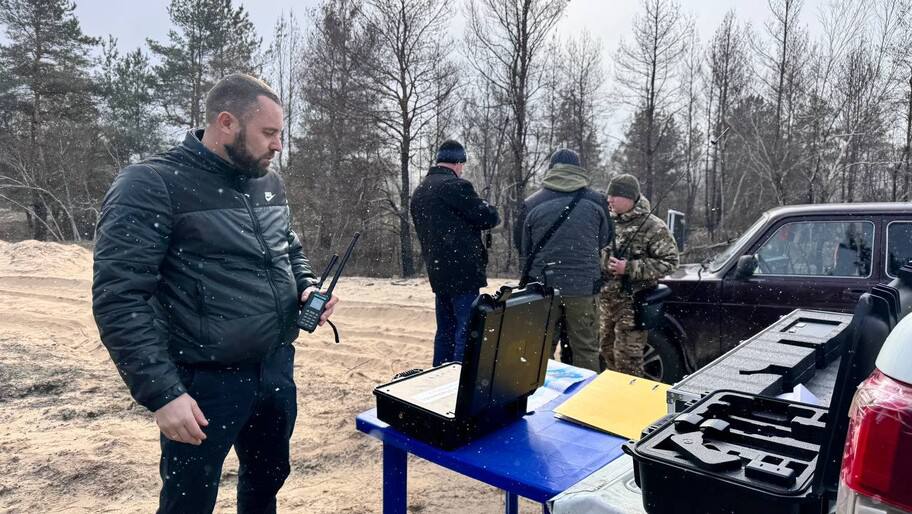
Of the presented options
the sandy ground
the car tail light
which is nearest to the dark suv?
the sandy ground

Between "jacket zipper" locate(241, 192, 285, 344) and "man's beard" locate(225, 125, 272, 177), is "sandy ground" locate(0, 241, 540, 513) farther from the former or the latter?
"man's beard" locate(225, 125, 272, 177)

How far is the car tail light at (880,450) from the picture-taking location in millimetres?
930

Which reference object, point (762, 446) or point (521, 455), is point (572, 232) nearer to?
point (521, 455)

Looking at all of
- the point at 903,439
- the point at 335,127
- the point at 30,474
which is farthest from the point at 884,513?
the point at 335,127

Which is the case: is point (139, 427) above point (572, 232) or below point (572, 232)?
below

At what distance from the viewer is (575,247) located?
4344mm

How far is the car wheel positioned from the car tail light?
3.92 m

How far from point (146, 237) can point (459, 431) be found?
4.06 ft

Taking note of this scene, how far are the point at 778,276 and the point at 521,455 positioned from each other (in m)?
3.43

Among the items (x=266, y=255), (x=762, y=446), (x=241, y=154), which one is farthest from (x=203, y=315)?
(x=762, y=446)

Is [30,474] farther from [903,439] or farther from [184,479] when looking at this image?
[903,439]

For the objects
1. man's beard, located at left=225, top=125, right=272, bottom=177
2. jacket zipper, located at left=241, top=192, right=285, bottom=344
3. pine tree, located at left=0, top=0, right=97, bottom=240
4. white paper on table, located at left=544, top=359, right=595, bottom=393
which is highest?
pine tree, located at left=0, top=0, right=97, bottom=240

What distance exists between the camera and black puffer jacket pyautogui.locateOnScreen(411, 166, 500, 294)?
179 inches

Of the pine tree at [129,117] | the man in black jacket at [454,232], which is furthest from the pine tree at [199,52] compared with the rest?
the man in black jacket at [454,232]
